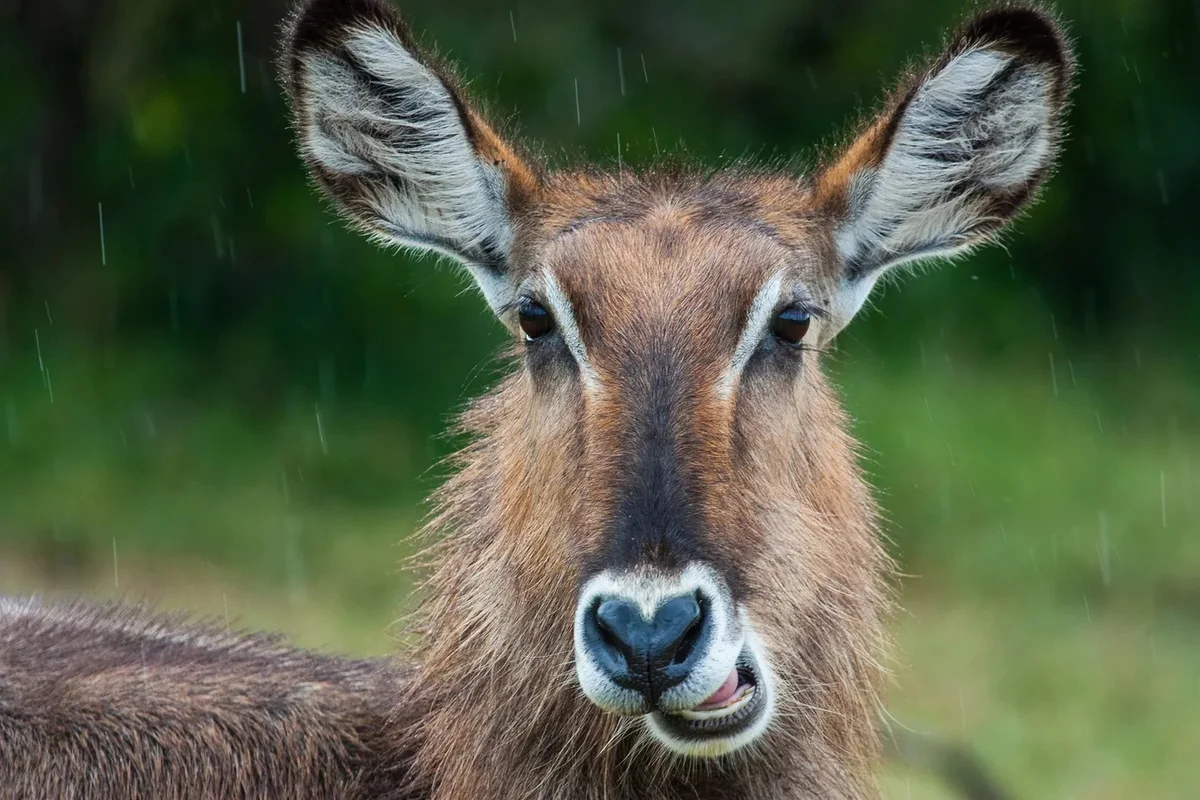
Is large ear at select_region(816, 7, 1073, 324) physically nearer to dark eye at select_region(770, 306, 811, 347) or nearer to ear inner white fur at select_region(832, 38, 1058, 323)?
ear inner white fur at select_region(832, 38, 1058, 323)

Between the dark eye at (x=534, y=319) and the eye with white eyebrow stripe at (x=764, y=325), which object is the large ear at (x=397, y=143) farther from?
the eye with white eyebrow stripe at (x=764, y=325)

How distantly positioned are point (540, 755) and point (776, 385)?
1.16m

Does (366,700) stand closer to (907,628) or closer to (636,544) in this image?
(636,544)

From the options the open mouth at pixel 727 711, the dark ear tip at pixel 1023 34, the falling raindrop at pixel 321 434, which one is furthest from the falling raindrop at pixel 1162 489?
the open mouth at pixel 727 711

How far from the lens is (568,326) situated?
13.8ft

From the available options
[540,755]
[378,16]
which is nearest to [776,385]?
[540,755]

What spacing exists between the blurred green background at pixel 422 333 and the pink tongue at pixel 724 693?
20.4 feet

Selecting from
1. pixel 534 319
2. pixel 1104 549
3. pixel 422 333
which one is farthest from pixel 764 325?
pixel 422 333

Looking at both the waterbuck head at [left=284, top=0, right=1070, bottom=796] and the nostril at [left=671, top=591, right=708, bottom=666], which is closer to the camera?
the nostril at [left=671, top=591, right=708, bottom=666]

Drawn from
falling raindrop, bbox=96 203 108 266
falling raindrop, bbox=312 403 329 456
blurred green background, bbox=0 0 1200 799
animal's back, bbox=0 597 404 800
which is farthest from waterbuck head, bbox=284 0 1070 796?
falling raindrop, bbox=96 203 108 266

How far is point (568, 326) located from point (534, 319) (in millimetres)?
161

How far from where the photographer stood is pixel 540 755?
4.33m

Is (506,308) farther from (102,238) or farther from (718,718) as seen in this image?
(102,238)

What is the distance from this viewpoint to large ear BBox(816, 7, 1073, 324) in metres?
4.52
